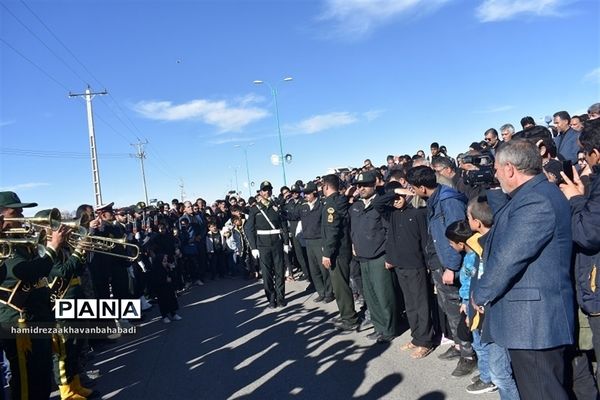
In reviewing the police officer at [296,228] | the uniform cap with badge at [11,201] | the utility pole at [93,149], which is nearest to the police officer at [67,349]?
the uniform cap with badge at [11,201]

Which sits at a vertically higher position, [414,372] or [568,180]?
[568,180]

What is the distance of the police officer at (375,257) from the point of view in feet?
18.8

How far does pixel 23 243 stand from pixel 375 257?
Answer: 390 centimetres

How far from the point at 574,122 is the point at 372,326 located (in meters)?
4.77

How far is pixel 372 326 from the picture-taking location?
6.52m

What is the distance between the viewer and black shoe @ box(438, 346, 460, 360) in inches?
192

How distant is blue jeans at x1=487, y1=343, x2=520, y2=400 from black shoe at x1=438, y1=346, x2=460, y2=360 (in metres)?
1.54

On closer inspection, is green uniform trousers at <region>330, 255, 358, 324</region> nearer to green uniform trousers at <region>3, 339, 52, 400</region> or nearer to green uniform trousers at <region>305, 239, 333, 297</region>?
green uniform trousers at <region>305, 239, 333, 297</region>

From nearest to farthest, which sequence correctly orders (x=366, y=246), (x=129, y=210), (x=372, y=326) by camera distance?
(x=366, y=246) → (x=372, y=326) → (x=129, y=210)

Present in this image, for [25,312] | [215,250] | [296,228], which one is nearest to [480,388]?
[25,312]

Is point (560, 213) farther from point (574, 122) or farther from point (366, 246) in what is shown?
point (574, 122)

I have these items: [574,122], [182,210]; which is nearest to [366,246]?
[574,122]

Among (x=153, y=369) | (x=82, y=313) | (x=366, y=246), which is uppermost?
(x=366, y=246)

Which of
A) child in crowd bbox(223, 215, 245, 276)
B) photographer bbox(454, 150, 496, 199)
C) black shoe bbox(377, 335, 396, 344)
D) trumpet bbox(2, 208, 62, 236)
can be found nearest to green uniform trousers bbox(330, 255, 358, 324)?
black shoe bbox(377, 335, 396, 344)
